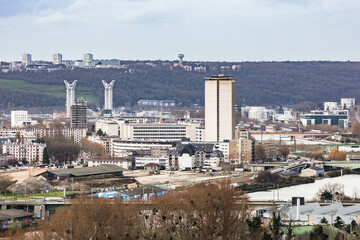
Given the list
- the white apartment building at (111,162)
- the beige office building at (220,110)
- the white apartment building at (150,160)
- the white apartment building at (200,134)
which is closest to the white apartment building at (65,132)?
the white apartment building at (200,134)

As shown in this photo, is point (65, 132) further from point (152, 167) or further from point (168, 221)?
point (168, 221)

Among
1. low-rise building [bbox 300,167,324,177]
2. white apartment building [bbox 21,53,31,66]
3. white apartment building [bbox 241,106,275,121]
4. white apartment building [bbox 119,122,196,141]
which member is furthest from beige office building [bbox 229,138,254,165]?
white apartment building [bbox 21,53,31,66]

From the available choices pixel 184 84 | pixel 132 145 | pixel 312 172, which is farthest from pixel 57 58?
pixel 312 172

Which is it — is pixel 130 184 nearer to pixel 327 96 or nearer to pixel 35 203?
pixel 35 203

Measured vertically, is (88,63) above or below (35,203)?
above

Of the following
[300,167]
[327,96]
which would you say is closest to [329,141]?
[300,167]

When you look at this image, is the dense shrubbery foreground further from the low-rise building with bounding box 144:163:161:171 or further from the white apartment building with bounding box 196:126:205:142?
the white apartment building with bounding box 196:126:205:142
